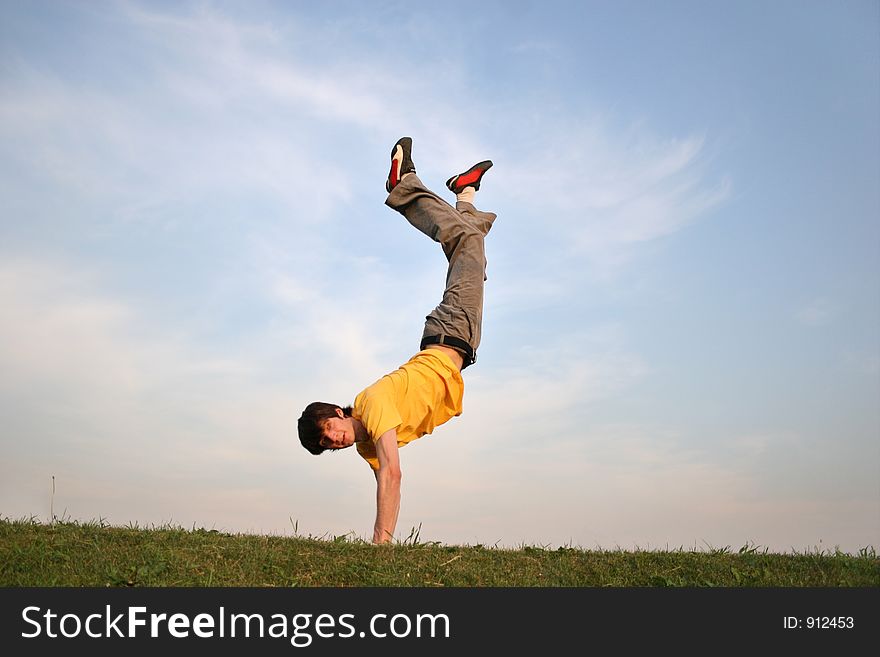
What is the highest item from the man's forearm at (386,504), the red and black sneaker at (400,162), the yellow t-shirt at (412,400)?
the red and black sneaker at (400,162)

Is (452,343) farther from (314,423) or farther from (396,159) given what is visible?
(396,159)

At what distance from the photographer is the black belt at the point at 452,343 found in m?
10.6

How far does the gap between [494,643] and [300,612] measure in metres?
1.50

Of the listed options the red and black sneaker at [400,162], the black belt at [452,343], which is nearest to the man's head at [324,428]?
the black belt at [452,343]

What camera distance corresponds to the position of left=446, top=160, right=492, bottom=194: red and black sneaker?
12.2 metres

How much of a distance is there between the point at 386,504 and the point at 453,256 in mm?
3479

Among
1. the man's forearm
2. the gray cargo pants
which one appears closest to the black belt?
the gray cargo pants

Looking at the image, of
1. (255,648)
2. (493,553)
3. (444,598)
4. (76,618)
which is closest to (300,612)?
(255,648)

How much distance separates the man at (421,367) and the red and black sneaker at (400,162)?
0.01 m

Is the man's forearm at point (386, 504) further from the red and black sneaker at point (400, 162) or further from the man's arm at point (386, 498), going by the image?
the red and black sneaker at point (400, 162)

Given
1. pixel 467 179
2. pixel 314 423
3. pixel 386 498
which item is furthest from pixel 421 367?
pixel 467 179

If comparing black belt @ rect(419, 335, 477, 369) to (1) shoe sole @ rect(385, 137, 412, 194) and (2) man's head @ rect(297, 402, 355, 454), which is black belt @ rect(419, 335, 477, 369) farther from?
(1) shoe sole @ rect(385, 137, 412, 194)

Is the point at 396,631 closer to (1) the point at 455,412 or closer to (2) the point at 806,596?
(2) the point at 806,596

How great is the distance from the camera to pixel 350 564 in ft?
25.6
